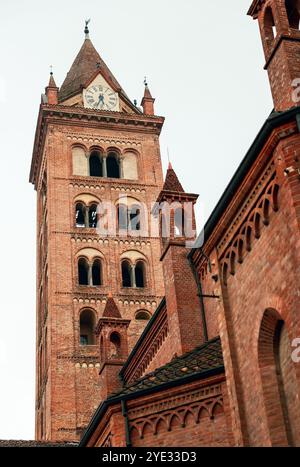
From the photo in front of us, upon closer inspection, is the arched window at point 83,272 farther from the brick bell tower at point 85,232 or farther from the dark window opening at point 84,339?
the dark window opening at point 84,339

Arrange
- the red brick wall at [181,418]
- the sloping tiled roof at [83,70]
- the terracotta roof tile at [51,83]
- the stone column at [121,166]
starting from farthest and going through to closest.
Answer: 1. the sloping tiled roof at [83,70]
2. the terracotta roof tile at [51,83]
3. the stone column at [121,166]
4. the red brick wall at [181,418]

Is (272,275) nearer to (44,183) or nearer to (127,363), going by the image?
(127,363)

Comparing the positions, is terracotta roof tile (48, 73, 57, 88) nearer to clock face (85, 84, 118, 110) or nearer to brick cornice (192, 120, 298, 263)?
clock face (85, 84, 118, 110)

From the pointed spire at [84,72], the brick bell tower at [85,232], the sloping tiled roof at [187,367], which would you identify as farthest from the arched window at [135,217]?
the sloping tiled roof at [187,367]

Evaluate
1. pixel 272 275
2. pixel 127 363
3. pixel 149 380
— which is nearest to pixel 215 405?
pixel 149 380

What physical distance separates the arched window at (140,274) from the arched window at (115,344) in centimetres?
1273

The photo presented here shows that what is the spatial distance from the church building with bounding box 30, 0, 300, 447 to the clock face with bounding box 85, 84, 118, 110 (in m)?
0.07

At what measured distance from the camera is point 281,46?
15.1 m

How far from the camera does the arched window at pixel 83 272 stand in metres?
41.9

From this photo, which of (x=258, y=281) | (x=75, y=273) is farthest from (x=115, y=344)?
(x=258, y=281)

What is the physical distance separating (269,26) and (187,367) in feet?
23.9

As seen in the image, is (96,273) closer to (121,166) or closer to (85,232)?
(85,232)
